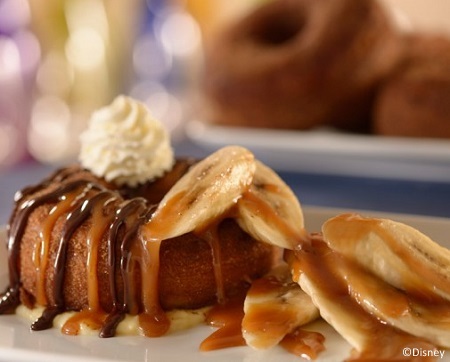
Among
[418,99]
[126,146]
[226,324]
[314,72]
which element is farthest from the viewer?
[314,72]

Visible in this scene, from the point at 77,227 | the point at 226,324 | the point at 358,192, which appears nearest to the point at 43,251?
the point at 77,227

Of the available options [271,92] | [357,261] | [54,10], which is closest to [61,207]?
[357,261]

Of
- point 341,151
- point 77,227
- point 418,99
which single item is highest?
point 77,227

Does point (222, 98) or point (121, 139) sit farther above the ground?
point (121, 139)

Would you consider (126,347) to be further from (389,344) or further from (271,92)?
(271,92)

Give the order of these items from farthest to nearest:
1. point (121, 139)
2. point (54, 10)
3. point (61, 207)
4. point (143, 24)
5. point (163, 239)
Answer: point (143, 24), point (54, 10), point (121, 139), point (61, 207), point (163, 239)

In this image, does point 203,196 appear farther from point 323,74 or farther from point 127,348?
point 323,74

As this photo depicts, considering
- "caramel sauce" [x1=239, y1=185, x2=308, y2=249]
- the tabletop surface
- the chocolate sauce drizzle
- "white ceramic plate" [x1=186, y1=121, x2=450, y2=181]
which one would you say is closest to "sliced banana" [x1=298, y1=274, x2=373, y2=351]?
"caramel sauce" [x1=239, y1=185, x2=308, y2=249]
